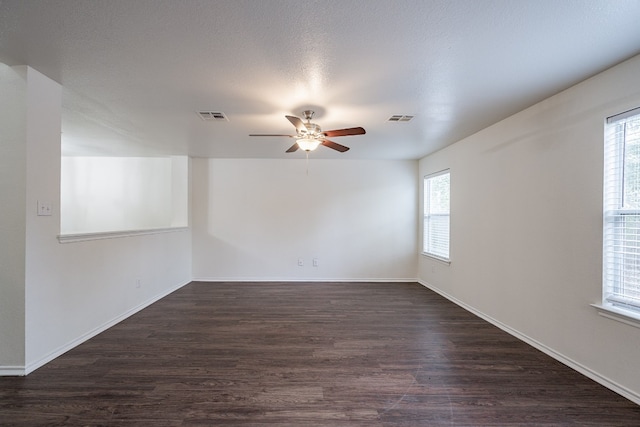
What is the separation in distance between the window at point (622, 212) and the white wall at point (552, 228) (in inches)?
2.1

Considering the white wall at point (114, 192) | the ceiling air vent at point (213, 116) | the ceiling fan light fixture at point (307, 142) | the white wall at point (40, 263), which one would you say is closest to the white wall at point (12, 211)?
the white wall at point (40, 263)

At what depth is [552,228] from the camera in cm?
248

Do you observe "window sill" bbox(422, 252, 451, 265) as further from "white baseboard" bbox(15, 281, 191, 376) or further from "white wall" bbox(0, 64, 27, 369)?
"white wall" bbox(0, 64, 27, 369)

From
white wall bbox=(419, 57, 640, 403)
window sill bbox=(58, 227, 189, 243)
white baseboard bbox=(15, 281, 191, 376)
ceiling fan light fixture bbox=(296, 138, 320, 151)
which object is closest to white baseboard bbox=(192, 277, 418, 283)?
white baseboard bbox=(15, 281, 191, 376)

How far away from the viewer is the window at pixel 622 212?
1.92 meters

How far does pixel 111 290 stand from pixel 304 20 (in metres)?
3.44

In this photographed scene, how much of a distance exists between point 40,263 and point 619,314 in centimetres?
443

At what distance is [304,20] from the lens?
1583 mm

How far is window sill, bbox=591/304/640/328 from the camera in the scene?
1838mm

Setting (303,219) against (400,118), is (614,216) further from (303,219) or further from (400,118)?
(303,219)

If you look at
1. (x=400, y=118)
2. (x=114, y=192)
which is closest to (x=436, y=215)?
(x=400, y=118)

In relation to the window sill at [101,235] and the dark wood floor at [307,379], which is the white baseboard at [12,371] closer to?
the dark wood floor at [307,379]

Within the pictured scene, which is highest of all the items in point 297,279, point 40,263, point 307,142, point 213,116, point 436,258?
point 213,116

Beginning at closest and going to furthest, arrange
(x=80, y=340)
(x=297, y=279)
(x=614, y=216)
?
(x=614, y=216), (x=80, y=340), (x=297, y=279)
